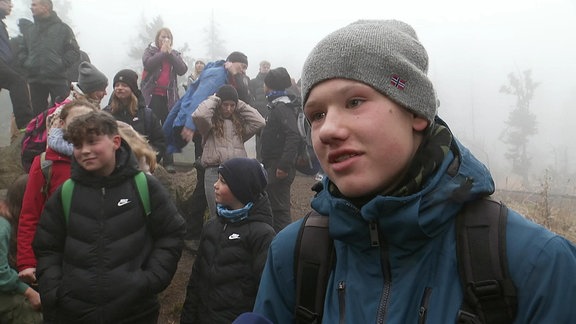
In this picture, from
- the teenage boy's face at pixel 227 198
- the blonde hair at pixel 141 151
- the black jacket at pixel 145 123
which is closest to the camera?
the teenage boy's face at pixel 227 198

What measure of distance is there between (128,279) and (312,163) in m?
3.46

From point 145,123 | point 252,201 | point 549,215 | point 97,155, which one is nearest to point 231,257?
point 252,201

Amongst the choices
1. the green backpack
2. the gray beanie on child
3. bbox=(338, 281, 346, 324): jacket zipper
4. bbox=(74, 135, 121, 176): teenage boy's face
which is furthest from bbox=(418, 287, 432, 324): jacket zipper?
the gray beanie on child

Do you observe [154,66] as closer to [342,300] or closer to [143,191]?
[143,191]

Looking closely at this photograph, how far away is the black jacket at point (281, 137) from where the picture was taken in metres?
5.58

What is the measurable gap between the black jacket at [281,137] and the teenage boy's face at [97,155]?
2.61 m

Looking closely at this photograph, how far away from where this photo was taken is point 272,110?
5824 mm

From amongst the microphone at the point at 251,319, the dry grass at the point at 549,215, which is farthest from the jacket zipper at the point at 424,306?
the dry grass at the point at 549,215

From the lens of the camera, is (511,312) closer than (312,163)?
Yes

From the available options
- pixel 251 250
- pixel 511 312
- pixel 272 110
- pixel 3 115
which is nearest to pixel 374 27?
pixel 511 312

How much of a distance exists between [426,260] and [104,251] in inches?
97.8

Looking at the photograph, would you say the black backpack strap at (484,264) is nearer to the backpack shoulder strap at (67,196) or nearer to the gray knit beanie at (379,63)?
the gray knit beanie at (379,63)

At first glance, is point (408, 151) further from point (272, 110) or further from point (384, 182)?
point (272, 110)

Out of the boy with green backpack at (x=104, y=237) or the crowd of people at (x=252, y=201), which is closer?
the crowd of people at (x=252, y=201)
